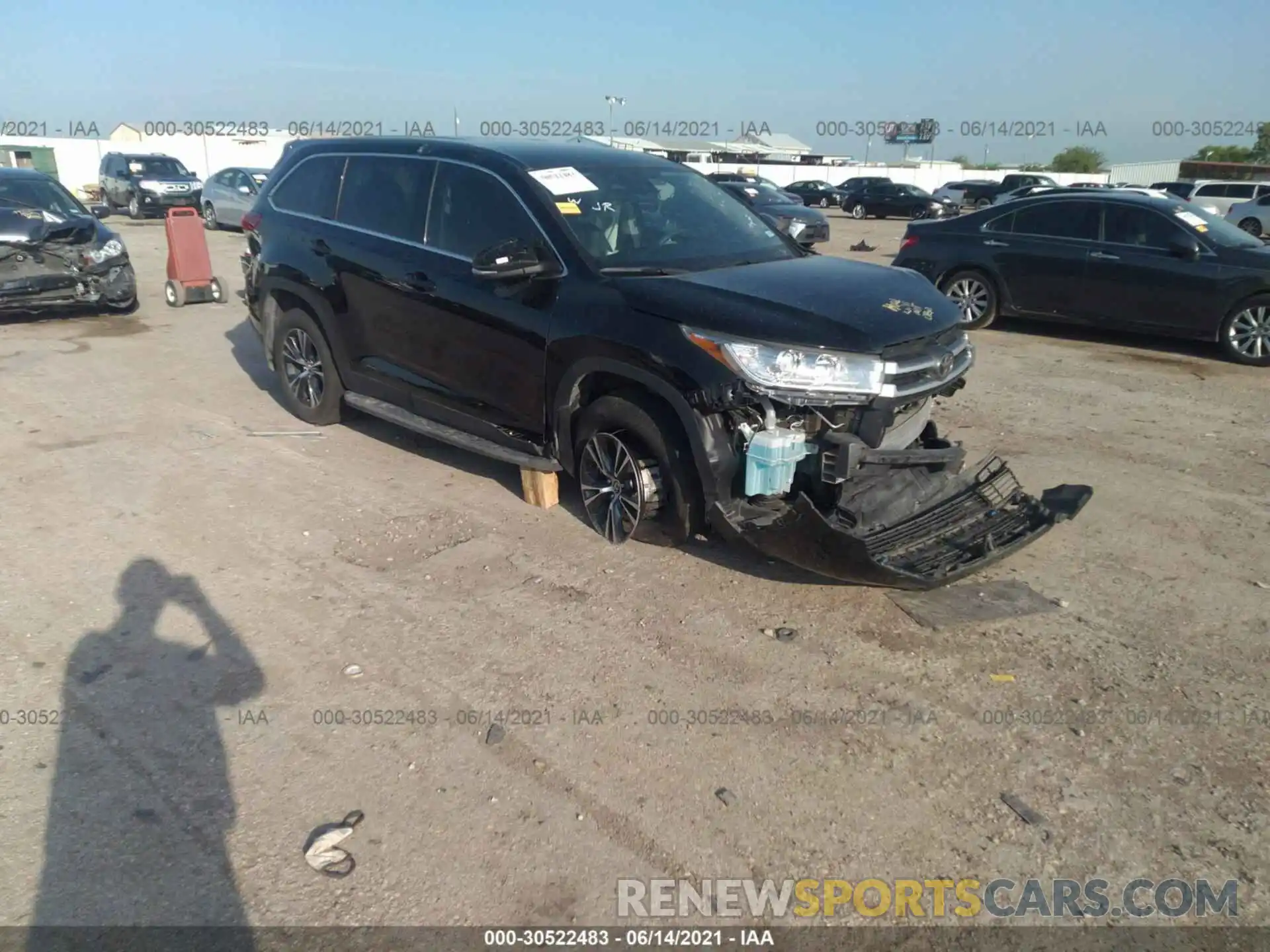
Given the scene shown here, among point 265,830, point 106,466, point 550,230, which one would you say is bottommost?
point 265,830

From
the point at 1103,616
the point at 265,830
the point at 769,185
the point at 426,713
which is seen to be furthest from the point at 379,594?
the point at 769,185

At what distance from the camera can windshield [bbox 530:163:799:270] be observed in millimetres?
4926

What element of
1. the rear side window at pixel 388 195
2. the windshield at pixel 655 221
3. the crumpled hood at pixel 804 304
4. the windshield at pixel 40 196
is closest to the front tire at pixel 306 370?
the rear side window at pixel 388 195

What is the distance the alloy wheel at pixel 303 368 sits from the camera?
265 inches

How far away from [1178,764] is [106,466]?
612cm

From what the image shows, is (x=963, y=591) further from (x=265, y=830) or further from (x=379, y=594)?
(x=265, y=830)

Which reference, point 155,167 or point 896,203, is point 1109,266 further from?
point 155,167

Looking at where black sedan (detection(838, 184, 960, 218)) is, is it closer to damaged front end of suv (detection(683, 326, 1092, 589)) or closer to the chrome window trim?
the chrome window trim

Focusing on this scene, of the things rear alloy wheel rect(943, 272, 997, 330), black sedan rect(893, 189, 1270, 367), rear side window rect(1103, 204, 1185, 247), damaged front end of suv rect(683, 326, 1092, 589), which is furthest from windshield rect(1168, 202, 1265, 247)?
damaged front end of suv rect(683, 326, 1092, 589)

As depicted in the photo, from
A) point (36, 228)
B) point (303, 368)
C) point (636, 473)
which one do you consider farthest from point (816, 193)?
point (636, 473)

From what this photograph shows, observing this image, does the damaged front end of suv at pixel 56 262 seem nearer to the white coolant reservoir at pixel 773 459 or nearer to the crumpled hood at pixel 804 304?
the crumpled hood at pixel 804 304

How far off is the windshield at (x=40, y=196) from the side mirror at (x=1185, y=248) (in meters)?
11.8

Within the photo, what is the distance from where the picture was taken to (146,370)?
8789mm

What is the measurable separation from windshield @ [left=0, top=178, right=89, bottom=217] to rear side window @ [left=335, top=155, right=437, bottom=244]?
6.35m
